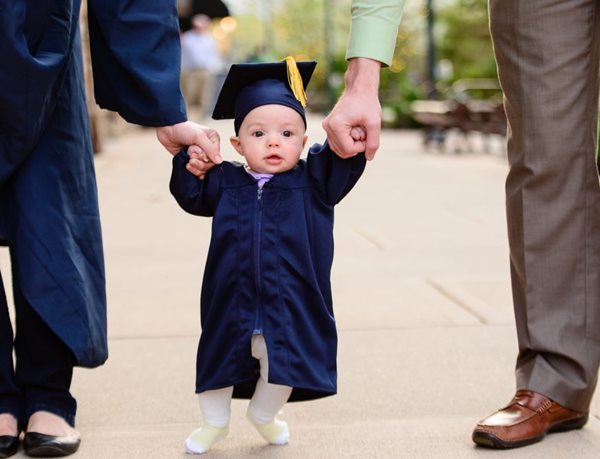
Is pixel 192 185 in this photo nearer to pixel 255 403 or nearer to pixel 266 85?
pixel 266 85

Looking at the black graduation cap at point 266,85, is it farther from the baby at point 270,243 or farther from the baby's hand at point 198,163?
the baby's hand at point 198,163

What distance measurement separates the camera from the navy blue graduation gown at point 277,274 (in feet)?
9.35

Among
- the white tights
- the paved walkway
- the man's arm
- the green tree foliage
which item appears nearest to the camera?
the man's arm

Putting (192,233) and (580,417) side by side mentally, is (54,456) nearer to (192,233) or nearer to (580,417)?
(580,417)

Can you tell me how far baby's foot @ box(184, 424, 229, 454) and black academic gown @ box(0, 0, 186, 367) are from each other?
0.33 metres

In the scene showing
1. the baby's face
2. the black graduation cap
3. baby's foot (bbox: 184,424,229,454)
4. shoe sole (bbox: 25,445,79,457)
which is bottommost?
shoe sole (bbox: 25,445,79,457)

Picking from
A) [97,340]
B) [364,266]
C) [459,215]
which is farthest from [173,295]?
[459,215]

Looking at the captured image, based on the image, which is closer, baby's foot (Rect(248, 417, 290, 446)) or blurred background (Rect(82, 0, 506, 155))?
baby's foot (Rect(248, 417, 290, 446))

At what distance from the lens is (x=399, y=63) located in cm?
3353

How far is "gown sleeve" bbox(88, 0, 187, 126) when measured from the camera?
3047 mm

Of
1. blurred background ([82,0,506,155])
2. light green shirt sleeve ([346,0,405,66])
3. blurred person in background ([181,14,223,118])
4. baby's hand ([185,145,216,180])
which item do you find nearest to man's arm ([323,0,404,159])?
light green shirt sleeve ([346,0,405,66])

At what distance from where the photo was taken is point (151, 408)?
3.62 m

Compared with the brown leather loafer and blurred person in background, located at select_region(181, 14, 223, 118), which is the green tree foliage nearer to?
blurred person in background, located at select_region(181, 14, 223, 118)

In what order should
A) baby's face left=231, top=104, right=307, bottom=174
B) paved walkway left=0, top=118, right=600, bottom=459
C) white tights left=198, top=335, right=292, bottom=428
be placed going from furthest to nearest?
paved walkway left=0, top=118, right=600, bottom=459 < white tights left=198, top=335, right=292, bottom=428 < baby's face left=231, top=104, right=307, bottom=174
